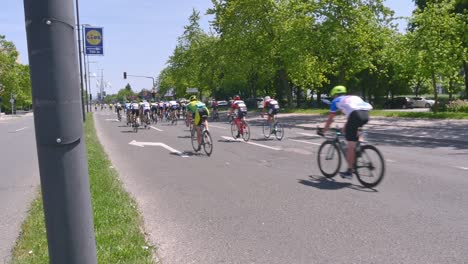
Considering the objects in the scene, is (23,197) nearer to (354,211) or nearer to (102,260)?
(102,260)

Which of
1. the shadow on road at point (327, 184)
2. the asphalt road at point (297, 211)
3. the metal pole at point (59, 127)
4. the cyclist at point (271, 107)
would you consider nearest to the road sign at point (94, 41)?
the cyclist at point (271, 107)

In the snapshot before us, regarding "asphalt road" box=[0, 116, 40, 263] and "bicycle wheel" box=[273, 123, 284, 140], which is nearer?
"asphalt road" box=[0, 116, 40, 263]

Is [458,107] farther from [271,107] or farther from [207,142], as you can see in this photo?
[207,142]

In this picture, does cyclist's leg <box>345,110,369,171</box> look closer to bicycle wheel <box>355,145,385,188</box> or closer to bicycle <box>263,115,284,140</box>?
bicycle wheel <box>355,145,385,188</box>

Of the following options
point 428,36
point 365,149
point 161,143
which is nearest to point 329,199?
point 365,149

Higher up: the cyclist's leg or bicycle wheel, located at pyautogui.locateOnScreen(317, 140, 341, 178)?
the cyclist's leg

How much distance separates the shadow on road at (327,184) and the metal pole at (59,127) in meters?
5.93

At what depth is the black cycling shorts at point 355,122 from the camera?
25.0 feet

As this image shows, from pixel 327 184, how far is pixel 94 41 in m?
22.6

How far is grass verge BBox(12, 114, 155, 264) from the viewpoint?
14.1ft

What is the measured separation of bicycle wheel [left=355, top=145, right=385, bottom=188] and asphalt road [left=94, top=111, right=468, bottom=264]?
0.19 metres

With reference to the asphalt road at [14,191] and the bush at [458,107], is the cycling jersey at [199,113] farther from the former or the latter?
the bush at [458,107]

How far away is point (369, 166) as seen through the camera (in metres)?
7.72

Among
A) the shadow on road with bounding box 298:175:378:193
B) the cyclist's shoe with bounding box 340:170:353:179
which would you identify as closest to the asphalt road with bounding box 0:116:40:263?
the shadow on road with bounding box 298:175:378:193
